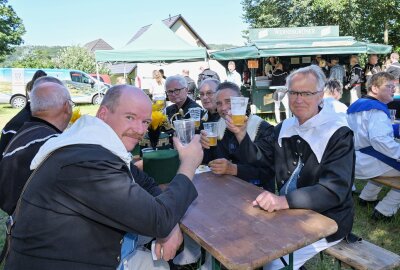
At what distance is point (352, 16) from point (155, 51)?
16.5m

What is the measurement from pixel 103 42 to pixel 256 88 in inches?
2064

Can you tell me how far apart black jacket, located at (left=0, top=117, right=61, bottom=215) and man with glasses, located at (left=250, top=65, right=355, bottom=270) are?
4.87 ft

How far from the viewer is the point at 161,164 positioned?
2.47 meters

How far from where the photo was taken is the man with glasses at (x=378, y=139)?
3611 mm

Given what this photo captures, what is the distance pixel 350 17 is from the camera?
74.2 ft

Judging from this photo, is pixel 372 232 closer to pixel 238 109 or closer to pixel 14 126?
pixel 238 109

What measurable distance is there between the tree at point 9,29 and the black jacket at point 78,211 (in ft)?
85.5

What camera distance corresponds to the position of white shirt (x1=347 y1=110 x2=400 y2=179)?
3.59 m

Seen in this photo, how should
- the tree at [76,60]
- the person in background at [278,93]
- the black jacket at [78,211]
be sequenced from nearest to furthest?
the black jacket at [78,211], the person in background at [278,93], the tree at [76,60]

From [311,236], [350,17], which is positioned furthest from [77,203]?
[350,17]

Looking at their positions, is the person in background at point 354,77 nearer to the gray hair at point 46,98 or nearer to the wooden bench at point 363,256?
the wooden bench at point 363,256

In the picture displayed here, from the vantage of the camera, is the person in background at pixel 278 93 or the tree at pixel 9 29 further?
the tree at pixel 9 29

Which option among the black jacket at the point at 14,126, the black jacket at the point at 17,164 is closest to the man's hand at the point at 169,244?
the black jacket at the point at 17,164

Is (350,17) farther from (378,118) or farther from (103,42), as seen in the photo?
(103,42)
